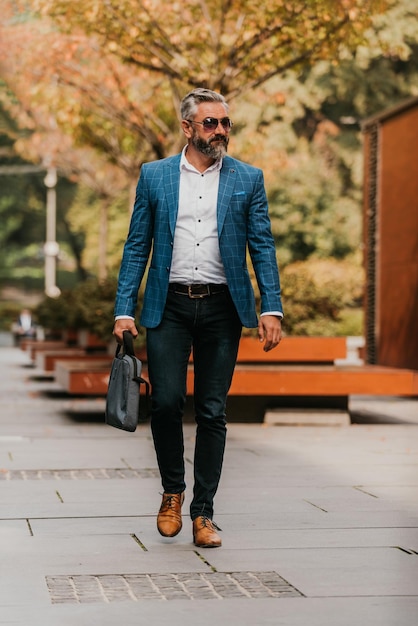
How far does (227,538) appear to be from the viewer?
6.27 metres

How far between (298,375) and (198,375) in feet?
21.1

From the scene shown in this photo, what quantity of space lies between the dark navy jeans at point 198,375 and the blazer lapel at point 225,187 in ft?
1.23

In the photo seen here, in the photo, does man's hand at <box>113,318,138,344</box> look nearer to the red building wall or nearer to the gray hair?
the gray hair

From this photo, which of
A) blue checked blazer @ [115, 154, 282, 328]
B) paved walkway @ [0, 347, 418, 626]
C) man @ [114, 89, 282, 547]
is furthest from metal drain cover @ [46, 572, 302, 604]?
blue checked blazer @ [115, 154, 282, 328]

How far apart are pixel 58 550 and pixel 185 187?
5.90 feet

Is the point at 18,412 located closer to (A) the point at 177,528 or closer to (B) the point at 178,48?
(B) the point at 178,48

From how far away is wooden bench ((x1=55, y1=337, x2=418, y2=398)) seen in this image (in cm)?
1259

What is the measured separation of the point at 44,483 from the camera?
27.2 feet

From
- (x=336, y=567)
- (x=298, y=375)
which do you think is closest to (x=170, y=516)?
(x=336, y=567)

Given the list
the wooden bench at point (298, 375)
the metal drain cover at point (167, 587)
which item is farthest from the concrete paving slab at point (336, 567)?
the wooden bench at point (298, 375)

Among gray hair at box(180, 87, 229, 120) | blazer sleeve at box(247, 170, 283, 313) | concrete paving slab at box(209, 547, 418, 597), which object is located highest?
gray hair at box(180, 87, 229, 120)

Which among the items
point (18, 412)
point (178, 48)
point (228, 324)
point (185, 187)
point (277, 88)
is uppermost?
point (277, 88)

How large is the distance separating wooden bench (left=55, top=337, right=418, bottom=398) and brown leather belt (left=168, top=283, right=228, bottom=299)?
5974mm

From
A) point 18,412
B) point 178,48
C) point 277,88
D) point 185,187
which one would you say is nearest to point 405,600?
point 185,187
